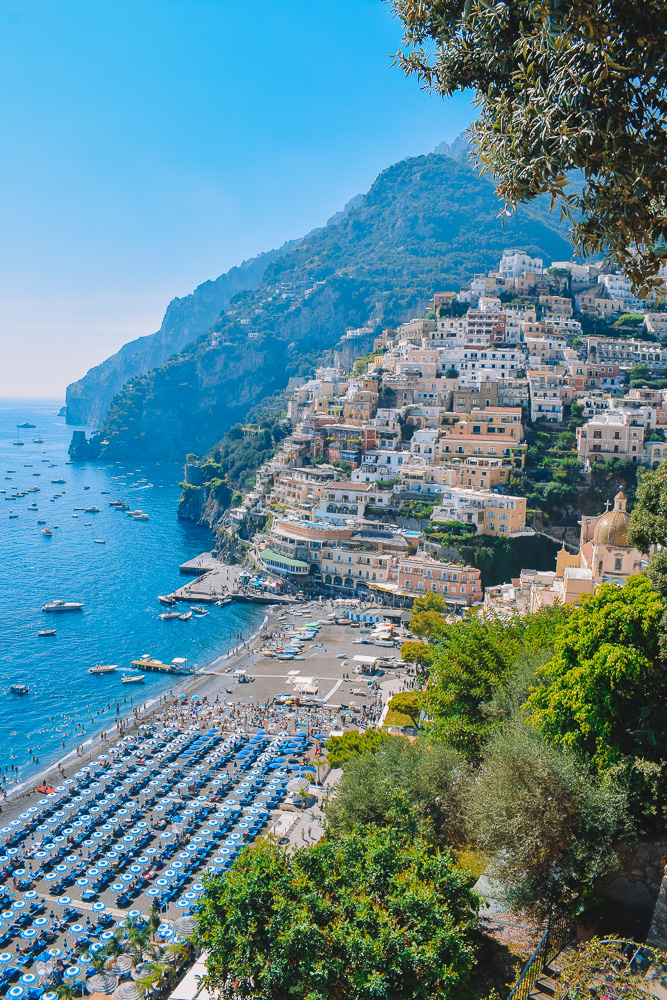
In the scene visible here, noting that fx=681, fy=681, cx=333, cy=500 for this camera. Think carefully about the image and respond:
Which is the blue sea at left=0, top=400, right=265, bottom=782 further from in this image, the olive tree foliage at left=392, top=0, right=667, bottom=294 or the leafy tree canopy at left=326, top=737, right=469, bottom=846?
the olive tree foliage at left=392, top=0, right=667, bottom=294

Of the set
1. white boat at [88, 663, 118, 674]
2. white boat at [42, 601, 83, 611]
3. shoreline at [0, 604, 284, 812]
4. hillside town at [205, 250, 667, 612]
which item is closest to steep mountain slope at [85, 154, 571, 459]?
hillside town at [205, 250, 667, 612]

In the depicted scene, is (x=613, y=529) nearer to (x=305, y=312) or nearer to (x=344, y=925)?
(x=344, y=925)

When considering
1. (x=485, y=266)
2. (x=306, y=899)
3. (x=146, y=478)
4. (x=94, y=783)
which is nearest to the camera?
(x=306, y=899)

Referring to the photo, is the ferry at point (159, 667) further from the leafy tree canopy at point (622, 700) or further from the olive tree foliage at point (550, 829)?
the olive tree foliage at point (550, 829)

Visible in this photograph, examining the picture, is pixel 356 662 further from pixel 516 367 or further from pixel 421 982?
pixel 516 367

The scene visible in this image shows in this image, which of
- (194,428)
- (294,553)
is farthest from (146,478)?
(294,553)
